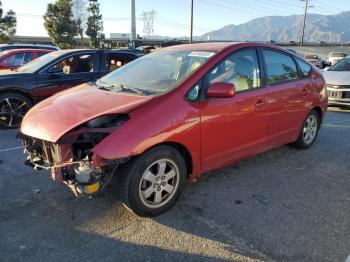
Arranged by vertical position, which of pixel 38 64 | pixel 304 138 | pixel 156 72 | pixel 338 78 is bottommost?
pixel 304 138

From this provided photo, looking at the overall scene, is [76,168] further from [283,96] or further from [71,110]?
[283,96]

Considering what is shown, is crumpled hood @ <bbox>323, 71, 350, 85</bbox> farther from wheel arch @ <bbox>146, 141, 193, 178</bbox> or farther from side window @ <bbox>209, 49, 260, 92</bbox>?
wheel arch @ <bbox>146, 141, 193, 178</bbox>

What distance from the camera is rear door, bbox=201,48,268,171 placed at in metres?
3.71

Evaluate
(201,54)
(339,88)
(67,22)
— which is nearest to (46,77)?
(201,54)

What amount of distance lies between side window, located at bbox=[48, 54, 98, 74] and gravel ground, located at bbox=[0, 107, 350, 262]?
3298 millimetres

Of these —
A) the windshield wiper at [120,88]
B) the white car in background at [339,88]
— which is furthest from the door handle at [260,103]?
the white car in background at [339,88]

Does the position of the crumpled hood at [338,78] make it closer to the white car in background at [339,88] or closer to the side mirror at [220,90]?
the white car in background at [339,88]

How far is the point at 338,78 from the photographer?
912 centimetres

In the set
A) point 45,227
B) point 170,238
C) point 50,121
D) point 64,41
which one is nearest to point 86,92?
point 50,121

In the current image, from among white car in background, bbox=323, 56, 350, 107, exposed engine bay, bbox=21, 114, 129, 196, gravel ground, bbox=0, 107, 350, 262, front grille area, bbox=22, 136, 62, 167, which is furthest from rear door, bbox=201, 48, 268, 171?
white car in background, bbox=323, 56, 350, 107

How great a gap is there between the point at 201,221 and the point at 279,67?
98.8 inches

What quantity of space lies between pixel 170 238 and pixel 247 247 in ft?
2.21

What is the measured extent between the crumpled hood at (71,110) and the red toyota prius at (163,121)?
0.04 feet

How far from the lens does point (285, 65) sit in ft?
16.1
